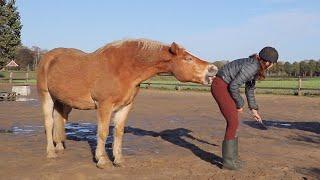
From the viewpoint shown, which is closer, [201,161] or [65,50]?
[201,161]

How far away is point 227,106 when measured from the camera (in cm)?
645

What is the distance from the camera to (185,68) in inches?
252

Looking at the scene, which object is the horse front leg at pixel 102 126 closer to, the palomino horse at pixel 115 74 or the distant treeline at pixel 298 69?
the palomino horse at pixel 115 74

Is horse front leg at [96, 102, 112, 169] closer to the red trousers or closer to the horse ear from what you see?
the horse ear

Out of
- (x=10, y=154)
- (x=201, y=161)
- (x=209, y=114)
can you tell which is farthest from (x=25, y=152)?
(x=209, y=114)

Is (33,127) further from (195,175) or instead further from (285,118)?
(285,118)

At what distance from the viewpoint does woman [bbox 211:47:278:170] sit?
629cm

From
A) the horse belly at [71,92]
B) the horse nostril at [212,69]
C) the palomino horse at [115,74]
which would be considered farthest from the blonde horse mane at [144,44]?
the horse nostril at [212,69]

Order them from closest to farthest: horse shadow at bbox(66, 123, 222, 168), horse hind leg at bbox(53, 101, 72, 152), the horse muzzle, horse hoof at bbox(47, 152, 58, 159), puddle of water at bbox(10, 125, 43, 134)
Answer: the horse muzzle
horse hoof at bbox(47, 152, 58, 159)
horse shadow at bbox(66, 123, 222, 168)
horse hind leg at bbox(53, 101, 72, 152)
puddle of water at bbox(10, 125, 43, 134)

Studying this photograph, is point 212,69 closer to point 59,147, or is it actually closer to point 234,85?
point 234,85

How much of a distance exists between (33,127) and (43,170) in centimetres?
566

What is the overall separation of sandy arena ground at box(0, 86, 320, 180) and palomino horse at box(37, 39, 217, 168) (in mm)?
532

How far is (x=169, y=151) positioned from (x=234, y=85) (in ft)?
8.08

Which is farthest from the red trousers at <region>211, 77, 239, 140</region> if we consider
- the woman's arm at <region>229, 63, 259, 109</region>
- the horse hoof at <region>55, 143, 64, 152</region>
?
the horse hoof at <region>55, 143, 64, 152</region>
